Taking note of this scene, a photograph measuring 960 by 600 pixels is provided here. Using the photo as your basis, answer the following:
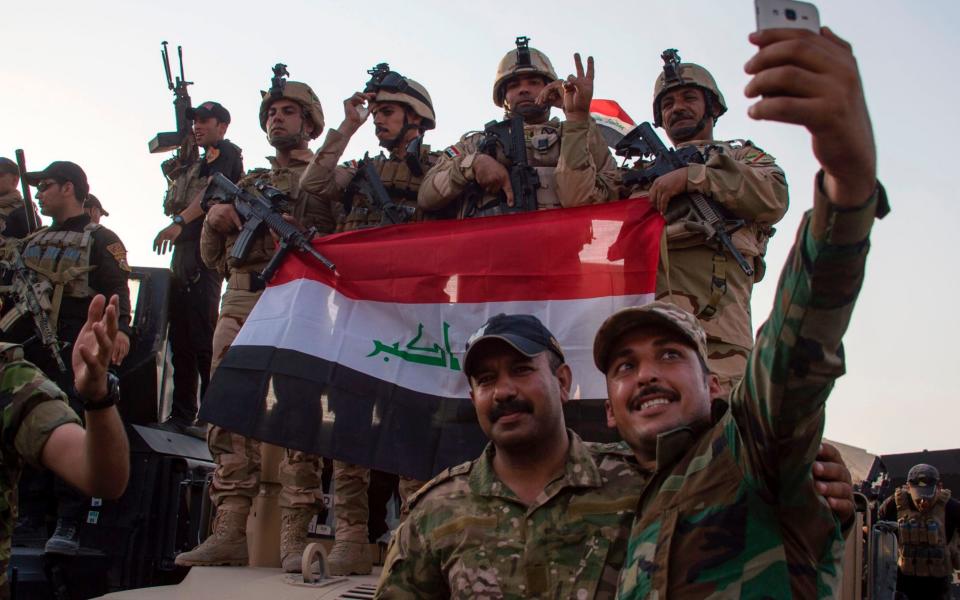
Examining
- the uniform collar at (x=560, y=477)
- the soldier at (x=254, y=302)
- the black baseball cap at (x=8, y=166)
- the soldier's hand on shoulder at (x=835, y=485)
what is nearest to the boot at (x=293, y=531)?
the soldier at (x=254, y=302)

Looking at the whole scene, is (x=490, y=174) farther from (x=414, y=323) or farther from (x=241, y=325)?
(x=241, y=325)

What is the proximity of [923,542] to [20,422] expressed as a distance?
10.8m

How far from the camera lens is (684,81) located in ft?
17.0

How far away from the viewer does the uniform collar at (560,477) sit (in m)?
2.62

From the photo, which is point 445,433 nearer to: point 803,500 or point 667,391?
point 667,391

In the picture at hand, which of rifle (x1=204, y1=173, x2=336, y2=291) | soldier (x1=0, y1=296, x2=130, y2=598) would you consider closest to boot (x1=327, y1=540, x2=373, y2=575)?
rifle (x1=204, y1=173, x2=336, y2=291)

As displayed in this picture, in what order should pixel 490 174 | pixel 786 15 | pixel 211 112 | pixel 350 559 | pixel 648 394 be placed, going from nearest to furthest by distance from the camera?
pixel 786 15 < pixel 648 394 < pixel 350 559 < pixel 490 174 < pixel 211 112

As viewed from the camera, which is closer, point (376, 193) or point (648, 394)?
point (648, 394)

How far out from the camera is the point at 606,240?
4.86 meters

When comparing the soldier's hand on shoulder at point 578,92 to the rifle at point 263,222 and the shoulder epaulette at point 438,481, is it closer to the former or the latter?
the rifle at point 263,222

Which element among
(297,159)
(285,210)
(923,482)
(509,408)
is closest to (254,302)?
(285,210)

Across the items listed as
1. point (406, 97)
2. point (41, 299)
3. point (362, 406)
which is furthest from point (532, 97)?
point (41, 299)

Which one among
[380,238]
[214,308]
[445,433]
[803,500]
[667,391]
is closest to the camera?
[803,500]

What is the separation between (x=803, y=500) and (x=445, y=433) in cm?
291
